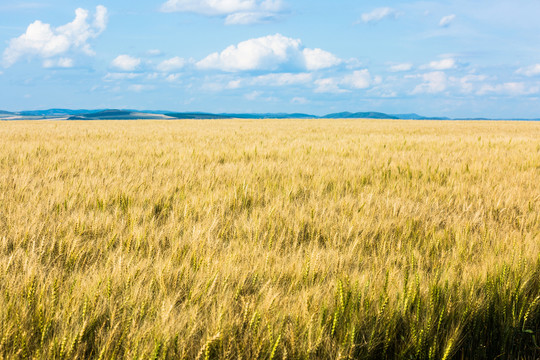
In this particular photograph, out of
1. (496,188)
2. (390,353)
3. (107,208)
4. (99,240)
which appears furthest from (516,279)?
(107,208)

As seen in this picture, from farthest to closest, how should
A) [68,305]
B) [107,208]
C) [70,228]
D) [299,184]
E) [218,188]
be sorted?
1. [299,184]
2. [218,188]
3. [107,208]
4. [70,228]
5. [68,305]

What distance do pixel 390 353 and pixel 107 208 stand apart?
6.72 feet

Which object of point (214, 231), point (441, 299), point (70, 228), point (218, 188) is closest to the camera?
point (441, 299)

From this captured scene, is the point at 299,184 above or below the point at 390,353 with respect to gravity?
above

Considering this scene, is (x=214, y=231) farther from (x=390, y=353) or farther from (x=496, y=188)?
(x=496, y=188)

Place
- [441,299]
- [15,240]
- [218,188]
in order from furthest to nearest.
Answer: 1. [218,188]
2. [15,240]
3. [441,299]

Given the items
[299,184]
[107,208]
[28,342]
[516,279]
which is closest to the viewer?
[28,342]

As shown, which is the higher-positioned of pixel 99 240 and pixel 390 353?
pixel 99 240

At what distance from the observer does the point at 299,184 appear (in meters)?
3.22

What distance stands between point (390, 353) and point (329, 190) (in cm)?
209

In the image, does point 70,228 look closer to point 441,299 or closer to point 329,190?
point 441,299

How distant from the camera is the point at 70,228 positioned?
71.7 inches

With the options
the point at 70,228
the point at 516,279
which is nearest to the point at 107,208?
the point at 70,228

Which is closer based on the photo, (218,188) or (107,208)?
(107,208)
